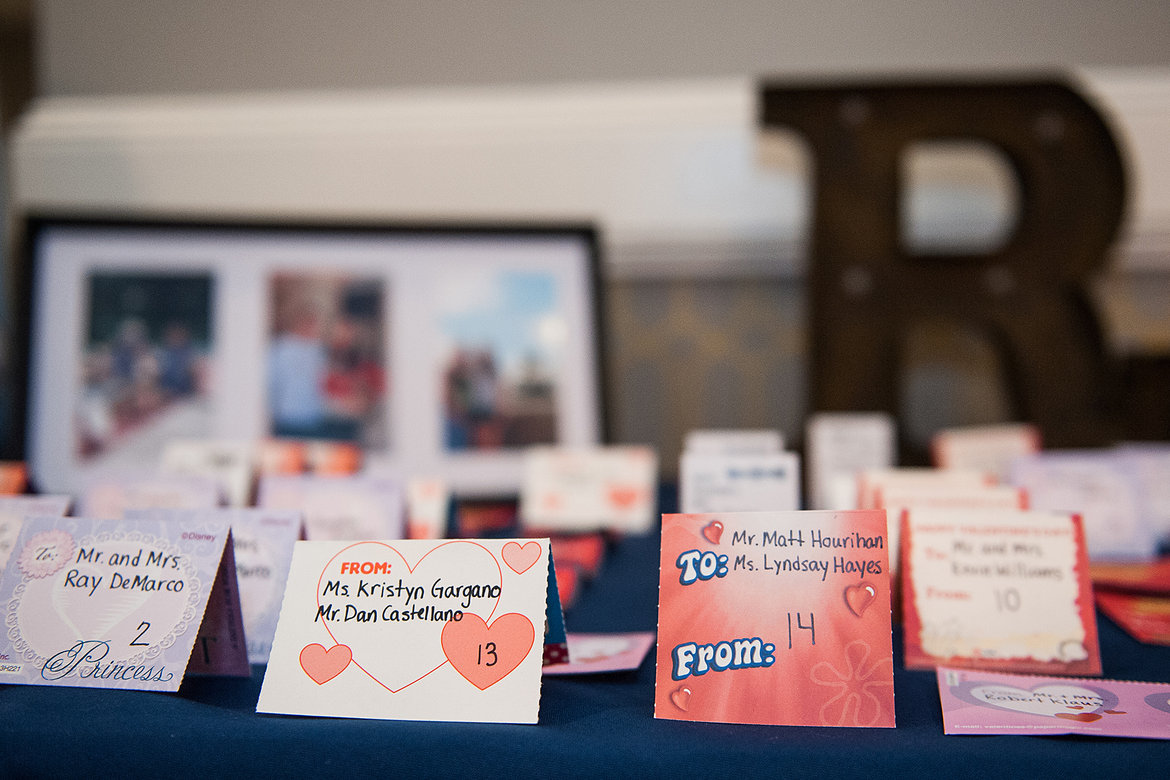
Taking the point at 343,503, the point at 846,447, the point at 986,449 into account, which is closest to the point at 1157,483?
the point at 986,449

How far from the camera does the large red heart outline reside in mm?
560

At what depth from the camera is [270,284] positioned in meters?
1.50

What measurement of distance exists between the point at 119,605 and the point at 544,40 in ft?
4.90

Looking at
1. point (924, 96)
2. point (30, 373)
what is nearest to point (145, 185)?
point (30, 373)

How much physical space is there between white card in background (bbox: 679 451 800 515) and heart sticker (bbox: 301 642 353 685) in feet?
1.22

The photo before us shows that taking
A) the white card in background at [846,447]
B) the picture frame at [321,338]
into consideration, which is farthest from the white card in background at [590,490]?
the white card in background at [846,447]

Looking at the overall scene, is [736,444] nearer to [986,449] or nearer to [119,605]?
[986,449]

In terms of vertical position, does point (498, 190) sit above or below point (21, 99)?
below

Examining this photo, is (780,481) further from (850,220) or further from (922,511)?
(850,220)

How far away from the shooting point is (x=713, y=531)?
594mm

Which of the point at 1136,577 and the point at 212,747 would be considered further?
the point at 1136,577

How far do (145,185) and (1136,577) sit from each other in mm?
2058

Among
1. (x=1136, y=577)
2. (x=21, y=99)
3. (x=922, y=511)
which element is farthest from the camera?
(x=21, y=99)

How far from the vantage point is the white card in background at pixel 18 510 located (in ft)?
2.30
